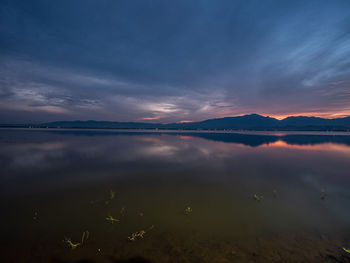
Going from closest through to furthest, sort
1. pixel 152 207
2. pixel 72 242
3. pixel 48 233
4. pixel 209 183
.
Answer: pixel 72 242, pixel 48 233, pixel 152 207, pixel 209 183

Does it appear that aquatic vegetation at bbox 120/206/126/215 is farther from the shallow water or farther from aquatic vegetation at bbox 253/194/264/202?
aquatic vegetation at bbox 253/194/264/202

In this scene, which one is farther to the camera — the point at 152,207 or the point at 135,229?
the point at 152,207

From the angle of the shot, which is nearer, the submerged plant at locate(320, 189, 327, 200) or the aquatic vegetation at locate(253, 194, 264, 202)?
the aquatic vegetation at locate(253, 194, 264, 202)

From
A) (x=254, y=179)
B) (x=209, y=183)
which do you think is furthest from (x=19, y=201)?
(x=254, y=179)

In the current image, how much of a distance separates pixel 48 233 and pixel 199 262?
5243 millimetres

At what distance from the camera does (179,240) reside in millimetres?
4992

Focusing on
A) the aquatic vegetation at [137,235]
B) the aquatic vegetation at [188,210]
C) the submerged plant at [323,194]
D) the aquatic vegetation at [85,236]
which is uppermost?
the aquatic vegetation at [85,236]

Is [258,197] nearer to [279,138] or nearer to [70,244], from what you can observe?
[70,244]

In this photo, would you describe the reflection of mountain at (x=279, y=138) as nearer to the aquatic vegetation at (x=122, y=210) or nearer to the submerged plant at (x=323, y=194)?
the submerged plant at (x=323, y=194)

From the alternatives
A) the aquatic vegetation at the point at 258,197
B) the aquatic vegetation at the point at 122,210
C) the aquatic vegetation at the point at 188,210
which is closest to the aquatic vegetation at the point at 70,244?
the aquatic vegetation at the point at 122,210

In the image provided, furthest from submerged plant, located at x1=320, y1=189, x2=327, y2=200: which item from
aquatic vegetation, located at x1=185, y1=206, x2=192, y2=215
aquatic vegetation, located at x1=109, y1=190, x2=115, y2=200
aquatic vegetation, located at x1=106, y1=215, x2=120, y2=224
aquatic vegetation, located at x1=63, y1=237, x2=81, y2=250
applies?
aquatic vegetation, located at x1=63, y1=237, x2=81, y2=250

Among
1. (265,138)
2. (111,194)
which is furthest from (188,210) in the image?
(265,138)

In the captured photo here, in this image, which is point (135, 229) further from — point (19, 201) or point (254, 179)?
point (254, 179)

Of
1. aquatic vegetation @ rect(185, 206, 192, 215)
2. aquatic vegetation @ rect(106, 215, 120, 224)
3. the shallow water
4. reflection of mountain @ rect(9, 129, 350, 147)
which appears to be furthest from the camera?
reflection of mountain @ rect(9, 129, 350, 147)
